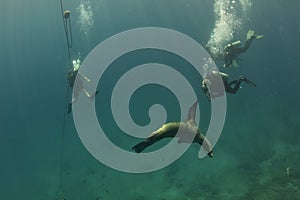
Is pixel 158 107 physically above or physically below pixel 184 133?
below

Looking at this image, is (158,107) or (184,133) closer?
(184,133)

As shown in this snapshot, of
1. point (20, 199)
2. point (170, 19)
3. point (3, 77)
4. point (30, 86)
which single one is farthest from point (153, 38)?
point (20, 199)

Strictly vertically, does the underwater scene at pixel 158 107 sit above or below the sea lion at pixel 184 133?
below

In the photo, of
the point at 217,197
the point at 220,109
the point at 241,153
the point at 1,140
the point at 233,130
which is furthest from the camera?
the point at 1,140

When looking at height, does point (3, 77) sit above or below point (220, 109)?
below

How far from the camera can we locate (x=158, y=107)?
34156 mm

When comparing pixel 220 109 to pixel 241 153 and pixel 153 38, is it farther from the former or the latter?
pixel 153 38

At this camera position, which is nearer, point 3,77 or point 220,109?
point 220,109

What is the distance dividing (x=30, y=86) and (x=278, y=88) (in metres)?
31.1

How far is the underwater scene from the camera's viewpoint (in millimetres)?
22094

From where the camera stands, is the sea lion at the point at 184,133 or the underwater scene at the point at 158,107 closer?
the sea lion at the point at 184,133

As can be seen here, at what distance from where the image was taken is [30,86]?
4916 centimetres

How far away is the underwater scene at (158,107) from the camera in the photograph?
72.5ft

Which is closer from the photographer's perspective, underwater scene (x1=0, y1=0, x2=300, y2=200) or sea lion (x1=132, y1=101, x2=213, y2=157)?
sea lion (x1=132, y1=101, x2=213, y2=157)
